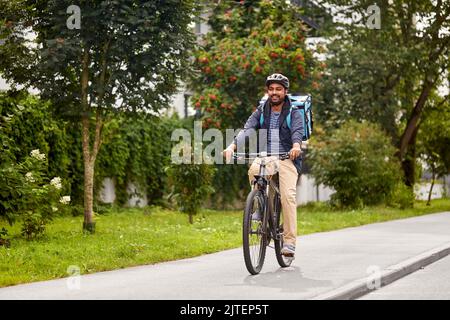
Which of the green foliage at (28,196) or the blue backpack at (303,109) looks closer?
the blue backpack at (303,109)

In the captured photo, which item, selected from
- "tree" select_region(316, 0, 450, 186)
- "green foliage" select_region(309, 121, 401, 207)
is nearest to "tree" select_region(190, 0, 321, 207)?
"green foliage" select_region(309, 121, 401, 207)

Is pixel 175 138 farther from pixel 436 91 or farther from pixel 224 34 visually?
pixel 436 91

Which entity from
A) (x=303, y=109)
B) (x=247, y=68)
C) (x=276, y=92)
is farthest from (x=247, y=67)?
(x=276, y=92)

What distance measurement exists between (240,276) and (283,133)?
5.24ft

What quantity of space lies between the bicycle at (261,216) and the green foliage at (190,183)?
8685 mm

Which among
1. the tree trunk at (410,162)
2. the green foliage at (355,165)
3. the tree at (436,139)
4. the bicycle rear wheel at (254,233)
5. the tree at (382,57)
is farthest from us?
the tree at (436,139)

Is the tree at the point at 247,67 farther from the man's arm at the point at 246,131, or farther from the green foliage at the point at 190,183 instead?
the man's arm at the point at 246,131

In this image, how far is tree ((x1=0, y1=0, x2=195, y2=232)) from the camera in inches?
539

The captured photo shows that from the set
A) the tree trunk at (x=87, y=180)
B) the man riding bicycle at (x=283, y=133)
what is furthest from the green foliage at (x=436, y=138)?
the man riding bicycle at (x=283, y=133)

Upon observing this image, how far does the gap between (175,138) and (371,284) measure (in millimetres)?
17227

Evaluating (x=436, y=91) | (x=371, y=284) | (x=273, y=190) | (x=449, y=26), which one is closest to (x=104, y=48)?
(x=273, y=190)

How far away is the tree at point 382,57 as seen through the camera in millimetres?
28109

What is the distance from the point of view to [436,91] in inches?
1345

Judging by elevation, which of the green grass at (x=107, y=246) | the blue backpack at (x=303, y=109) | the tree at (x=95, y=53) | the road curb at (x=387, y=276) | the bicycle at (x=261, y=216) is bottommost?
the road curb at (x=387, y=276)
